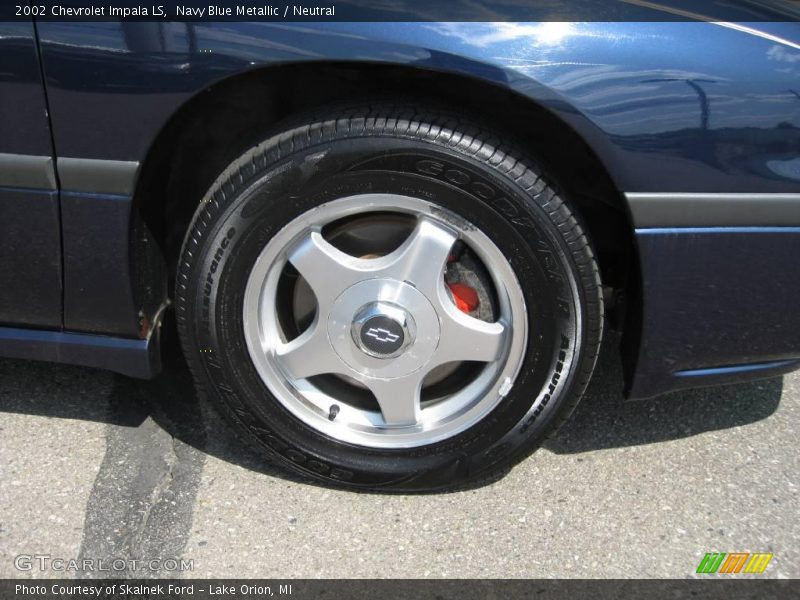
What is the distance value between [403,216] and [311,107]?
1.09ft

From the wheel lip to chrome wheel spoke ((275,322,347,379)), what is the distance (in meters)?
0.03

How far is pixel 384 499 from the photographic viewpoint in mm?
2240

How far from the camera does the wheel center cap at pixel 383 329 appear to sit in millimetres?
2043

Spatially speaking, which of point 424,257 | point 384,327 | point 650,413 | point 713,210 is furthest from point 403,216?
point 650,413

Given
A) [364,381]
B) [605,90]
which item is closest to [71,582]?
[364,381]

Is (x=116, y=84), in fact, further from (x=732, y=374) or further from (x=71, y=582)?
(x=732, y=374)

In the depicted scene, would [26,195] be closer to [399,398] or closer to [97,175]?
[97,175]

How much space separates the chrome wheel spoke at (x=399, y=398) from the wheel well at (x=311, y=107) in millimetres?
592

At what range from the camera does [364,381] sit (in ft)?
7.04

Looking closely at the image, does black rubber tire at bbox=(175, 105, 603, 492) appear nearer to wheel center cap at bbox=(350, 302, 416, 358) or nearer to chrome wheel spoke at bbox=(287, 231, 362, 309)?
chrome wheel spoke at bbox=(287, 231, 362, 309)

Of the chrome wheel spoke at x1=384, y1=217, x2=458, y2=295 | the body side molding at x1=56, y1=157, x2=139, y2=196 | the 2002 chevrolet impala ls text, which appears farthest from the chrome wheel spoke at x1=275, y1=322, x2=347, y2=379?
the body side molding at x1=56, y1=157, x2=139, y2=196

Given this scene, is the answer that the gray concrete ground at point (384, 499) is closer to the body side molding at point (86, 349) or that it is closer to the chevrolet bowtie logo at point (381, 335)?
the body side molding at point (86, 349)

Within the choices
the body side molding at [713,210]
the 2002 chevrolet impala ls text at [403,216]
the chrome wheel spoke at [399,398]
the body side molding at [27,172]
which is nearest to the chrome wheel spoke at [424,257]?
the 2002 chevrolet impala ls text at [403,216]

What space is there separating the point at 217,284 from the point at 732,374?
1.27m
